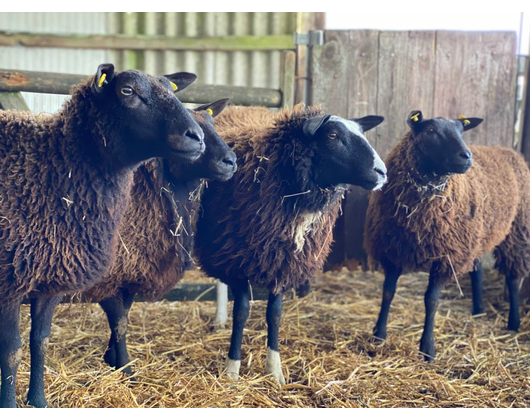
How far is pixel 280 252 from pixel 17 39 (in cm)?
806

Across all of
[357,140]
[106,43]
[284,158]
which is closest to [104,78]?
[284,158]

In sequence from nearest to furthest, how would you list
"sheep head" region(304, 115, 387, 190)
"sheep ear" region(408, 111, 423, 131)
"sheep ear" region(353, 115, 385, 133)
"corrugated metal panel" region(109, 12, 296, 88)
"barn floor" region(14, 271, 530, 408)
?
"barn floor" region(14, 271, 530, 408) < "sheep head" region(304, 115, 387, 190) < "sheep ear" region(353, 115, 385, 133) < "sheep ear" region(408, 111, 423, 131) < "corrugated metal panel" region(109, 12, 296, 88)

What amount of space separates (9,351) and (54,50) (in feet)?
26.6

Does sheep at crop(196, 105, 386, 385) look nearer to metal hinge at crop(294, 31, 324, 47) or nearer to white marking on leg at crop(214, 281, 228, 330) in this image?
white marking on leg at crop(214, 281, 228, 330)

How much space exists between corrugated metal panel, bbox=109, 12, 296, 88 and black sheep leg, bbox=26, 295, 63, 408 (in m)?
7.23

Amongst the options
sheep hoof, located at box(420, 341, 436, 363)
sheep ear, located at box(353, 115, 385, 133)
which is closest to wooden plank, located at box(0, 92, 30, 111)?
sheep ear, located at box(353, 115, 385, 133)

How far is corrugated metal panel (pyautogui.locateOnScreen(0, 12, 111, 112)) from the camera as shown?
10.5 metres

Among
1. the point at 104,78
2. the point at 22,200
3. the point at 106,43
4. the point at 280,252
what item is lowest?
the point at 280,252

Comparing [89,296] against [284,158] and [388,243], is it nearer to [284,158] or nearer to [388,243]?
[284,158]

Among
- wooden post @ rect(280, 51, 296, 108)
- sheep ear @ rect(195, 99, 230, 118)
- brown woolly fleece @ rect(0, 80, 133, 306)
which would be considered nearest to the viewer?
brown woolly fleece @ rect(0, 80, 133, 306)
